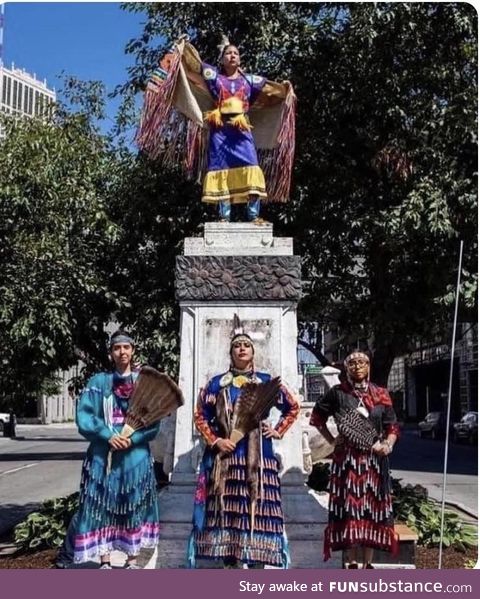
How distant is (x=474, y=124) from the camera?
859 centimetres

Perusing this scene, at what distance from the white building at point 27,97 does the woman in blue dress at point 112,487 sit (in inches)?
244

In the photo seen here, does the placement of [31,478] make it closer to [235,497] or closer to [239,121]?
[239,121]

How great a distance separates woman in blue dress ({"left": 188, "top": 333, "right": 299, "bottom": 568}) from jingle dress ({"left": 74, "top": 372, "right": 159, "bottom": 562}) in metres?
0.36

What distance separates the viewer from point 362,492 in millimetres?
5387

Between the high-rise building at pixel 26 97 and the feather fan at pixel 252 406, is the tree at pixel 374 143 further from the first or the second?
the feather fan at pixel 252 406

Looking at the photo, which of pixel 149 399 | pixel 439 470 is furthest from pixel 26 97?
pixel 439 470

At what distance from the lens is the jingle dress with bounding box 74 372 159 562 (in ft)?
17.4

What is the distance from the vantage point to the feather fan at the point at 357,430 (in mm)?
5398

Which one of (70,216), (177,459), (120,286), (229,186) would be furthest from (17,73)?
(177,459)

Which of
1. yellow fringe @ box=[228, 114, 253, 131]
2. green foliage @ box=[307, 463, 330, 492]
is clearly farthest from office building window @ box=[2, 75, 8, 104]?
green foliage @ box=[307, 463, 330, 492]

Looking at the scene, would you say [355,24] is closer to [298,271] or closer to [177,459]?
[298,271]

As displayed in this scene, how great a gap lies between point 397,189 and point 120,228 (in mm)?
3465

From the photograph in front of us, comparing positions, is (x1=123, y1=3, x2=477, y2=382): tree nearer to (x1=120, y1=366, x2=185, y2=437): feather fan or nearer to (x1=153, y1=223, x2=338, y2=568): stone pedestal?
(x1=153, y1=223, x2=338, y2=568): stone pedestal

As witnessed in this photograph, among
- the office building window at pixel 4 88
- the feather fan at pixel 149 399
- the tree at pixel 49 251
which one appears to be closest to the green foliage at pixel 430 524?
the feather fan at pixel 149 399
